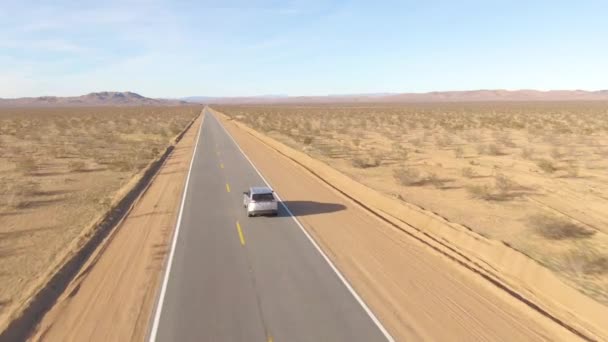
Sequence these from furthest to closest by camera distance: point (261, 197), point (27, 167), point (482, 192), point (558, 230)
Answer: point (27, 167), point (482, 192), point (261, 197), point (558, 230)

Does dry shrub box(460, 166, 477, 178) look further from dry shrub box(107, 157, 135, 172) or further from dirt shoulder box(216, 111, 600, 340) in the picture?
dry shrub box(107, 157, 135, 172)

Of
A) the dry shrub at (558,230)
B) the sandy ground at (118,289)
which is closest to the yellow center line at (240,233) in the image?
the sandy ground at (118,289)

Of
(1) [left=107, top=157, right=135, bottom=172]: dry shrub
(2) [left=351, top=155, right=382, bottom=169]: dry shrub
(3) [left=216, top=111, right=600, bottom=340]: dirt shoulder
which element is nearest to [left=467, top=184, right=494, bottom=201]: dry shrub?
(3) [left=216, top=111, right=600, bottom=340]: dirt shoulder

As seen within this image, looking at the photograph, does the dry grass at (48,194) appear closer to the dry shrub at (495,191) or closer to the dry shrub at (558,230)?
the dry shrub at (558,230)

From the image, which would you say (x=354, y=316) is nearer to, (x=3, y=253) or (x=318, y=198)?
(x=3, y=253)

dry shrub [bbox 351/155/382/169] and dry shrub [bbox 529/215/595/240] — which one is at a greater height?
dry shrub [bbox 529/215/595/240]

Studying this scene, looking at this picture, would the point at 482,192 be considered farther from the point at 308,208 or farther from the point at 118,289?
the point at 118,289

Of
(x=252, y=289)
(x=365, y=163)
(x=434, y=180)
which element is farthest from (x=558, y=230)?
(x=365, y=163)
